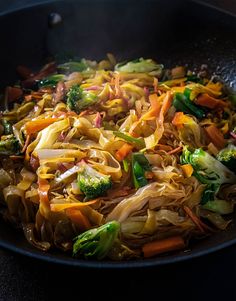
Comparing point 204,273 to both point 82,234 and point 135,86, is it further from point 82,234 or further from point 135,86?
point 135,86

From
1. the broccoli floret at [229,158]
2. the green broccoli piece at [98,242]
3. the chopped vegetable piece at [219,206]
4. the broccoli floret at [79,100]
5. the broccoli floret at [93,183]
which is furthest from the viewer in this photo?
the broccoli floret at [79,100]

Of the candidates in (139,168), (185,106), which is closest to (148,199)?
(139,168)

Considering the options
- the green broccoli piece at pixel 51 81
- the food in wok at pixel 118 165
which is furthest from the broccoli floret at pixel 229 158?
the green broccoli piece at pixel 51 81

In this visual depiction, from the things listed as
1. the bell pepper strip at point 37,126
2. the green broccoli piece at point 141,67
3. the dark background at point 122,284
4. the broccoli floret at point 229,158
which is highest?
the green broccoli piece at point 141,67

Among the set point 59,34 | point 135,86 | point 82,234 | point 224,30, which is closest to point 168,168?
point 82,234

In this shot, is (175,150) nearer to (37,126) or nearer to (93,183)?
(93,183)

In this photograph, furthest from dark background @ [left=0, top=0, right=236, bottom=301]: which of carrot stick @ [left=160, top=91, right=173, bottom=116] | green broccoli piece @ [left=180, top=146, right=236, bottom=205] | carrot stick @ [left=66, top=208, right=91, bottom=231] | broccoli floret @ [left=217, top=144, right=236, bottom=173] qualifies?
carrot stick @ [left=160, top=91, right=173, bottom=116]

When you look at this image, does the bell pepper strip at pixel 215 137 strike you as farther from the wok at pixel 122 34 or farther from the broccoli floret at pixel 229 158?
the wok at pixel 122 34

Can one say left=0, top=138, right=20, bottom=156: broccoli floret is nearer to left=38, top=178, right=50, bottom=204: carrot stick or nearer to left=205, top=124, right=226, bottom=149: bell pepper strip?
left=38, top=178, right=50, bottom=204: carrot stick
